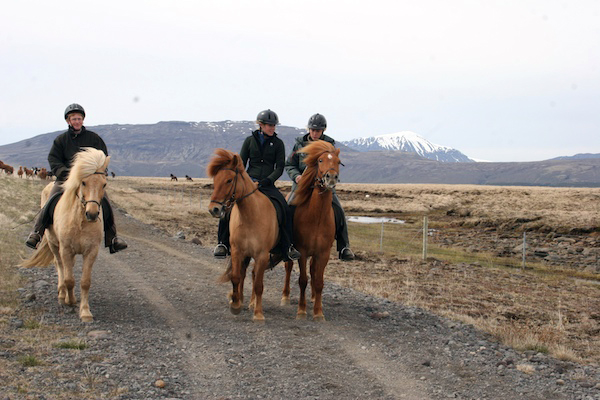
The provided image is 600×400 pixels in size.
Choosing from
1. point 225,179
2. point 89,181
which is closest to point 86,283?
point 89,181

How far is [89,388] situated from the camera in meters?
5.31

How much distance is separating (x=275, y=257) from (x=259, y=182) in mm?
1445

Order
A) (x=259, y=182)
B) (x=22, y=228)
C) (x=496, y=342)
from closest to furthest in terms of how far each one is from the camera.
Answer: (x=496, y=342) → (x=259, y=182) → (x=22, y=228)

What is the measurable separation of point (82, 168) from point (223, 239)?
2.60 metres

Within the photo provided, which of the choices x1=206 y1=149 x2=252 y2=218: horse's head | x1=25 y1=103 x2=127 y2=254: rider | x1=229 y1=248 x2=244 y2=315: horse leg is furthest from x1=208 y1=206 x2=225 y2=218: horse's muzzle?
x1=25 y1=103 x2=127 y2=254: rider

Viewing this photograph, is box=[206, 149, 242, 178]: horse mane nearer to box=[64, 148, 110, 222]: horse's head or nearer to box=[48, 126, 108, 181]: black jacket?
box=[64, 148, 110, 222]: horse's head

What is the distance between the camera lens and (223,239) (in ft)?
29.5

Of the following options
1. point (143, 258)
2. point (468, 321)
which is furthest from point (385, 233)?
point (468, 321)

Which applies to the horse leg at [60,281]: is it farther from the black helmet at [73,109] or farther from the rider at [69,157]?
the black helmet at [73,109]

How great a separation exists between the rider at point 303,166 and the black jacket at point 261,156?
33 centimetres

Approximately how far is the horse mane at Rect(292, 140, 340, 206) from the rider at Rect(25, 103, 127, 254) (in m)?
3.22

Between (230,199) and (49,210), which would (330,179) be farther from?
(49,210)

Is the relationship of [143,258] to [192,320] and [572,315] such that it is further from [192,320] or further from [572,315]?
[572,315]

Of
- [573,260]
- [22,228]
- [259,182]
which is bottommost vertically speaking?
[573,260]
